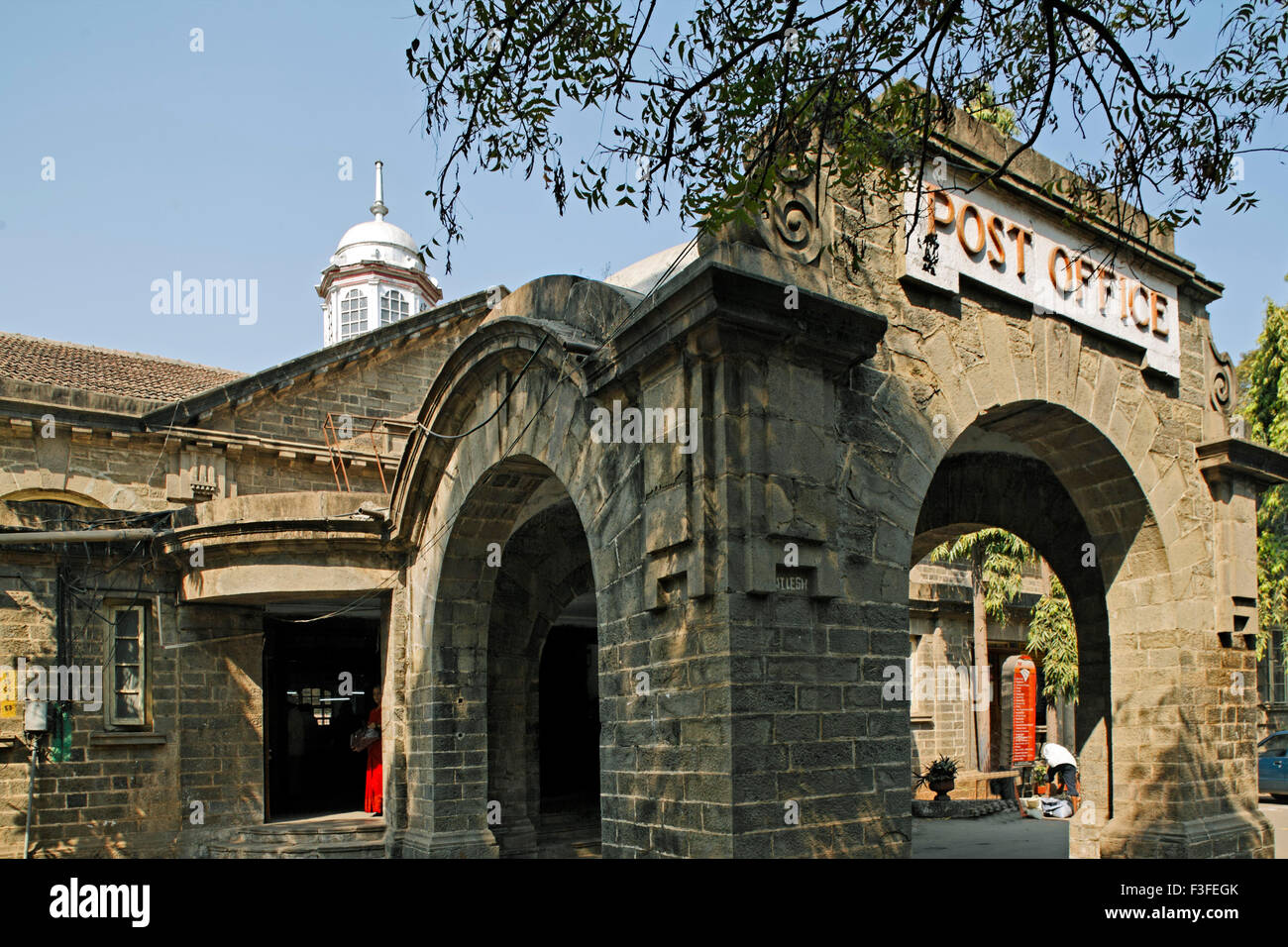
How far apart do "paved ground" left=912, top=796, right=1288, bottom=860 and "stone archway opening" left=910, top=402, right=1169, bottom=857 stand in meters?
1.42

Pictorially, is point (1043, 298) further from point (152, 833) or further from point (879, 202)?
point (152, 833)

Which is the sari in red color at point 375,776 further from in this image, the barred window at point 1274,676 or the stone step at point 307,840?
the barred window at point 1274,676

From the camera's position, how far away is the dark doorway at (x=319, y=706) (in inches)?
591

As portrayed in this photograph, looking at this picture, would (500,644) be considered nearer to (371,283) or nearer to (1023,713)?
(1023,713)

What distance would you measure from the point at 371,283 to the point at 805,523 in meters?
23.3

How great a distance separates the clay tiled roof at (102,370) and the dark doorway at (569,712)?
7.34 m

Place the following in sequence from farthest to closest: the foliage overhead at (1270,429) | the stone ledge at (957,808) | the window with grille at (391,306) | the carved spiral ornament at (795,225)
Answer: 1. the window with grille at (391,306)
2. the foliage overhead at (1270,429)
3. the stone ledge at (957,808)
4. the carved spiral ornament at (795,225)

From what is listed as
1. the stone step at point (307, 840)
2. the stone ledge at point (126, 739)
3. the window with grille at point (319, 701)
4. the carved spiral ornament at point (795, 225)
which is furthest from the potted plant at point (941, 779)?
the carved spiral ornament at point (795, 225)

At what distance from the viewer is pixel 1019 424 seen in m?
8.09

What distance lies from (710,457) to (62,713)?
8.74 meters

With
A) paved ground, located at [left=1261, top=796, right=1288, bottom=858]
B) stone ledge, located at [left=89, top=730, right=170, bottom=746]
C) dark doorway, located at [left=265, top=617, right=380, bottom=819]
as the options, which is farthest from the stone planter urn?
stone ledge, located at [left=89, top=730, right=170, bottom=746]

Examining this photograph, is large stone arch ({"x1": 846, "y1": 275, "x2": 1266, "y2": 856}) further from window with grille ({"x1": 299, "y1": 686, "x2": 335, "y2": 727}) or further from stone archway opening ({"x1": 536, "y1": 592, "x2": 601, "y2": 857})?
window with grille ({"x1": 299, "y1": 686, "x2": 335, "y2": 727})

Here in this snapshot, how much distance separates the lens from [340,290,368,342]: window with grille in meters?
27.2
